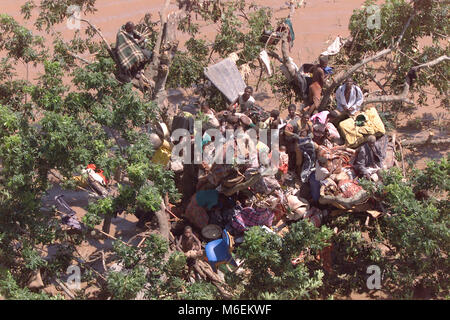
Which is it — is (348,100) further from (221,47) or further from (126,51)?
(126,51)

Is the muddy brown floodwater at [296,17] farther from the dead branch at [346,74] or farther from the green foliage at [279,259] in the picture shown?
the green foliage at [279,259]

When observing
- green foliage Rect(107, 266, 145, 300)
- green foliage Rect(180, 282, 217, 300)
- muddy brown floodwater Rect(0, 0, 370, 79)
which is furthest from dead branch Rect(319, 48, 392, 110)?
muddy brown floodwater Rect(0, 0, 370, 79)

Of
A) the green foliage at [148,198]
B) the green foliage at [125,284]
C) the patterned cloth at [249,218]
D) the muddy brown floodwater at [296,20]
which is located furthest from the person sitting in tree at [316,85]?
the green foliage at [125,284]

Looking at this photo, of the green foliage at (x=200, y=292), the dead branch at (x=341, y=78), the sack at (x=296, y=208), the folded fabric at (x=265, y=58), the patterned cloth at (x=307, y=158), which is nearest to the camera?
the green foliage at (x=200, y=292)

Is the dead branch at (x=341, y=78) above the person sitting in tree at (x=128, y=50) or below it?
below

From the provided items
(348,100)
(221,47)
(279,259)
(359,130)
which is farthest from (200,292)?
(221,47)
